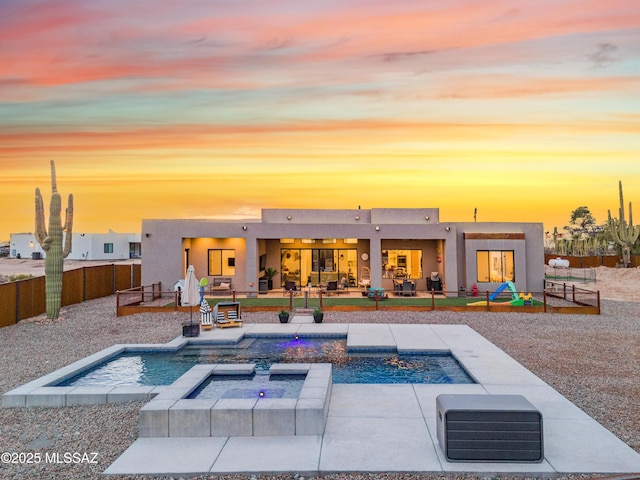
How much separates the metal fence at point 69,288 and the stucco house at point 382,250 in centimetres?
288

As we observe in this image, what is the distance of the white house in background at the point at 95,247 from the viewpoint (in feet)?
189

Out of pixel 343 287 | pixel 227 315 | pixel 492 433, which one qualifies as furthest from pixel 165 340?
pixel 343 287

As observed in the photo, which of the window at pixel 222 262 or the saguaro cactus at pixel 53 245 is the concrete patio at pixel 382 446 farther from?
the window at pixel 222 262

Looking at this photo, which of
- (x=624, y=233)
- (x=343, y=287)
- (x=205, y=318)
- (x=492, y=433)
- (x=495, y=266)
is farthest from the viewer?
(x=624, y=233)

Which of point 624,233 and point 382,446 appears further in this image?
point 624,233

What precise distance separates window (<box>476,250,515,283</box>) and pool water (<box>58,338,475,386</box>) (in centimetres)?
1132

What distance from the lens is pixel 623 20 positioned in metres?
15.0

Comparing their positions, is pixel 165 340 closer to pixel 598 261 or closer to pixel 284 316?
pixel 284 316

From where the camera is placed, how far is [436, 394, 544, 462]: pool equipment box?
16.5ft

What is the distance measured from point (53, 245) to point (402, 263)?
1594cm

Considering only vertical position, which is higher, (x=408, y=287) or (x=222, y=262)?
(x=222, y=262)

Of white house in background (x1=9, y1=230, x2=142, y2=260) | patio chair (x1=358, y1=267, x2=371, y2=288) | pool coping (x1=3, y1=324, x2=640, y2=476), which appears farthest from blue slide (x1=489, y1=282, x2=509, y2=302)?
white house in background (x1=9, y1=230, x2=142, y2=260)

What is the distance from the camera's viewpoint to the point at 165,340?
12.2 m

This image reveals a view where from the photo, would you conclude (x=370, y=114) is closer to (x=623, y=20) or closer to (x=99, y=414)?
(x=623, y=20)
